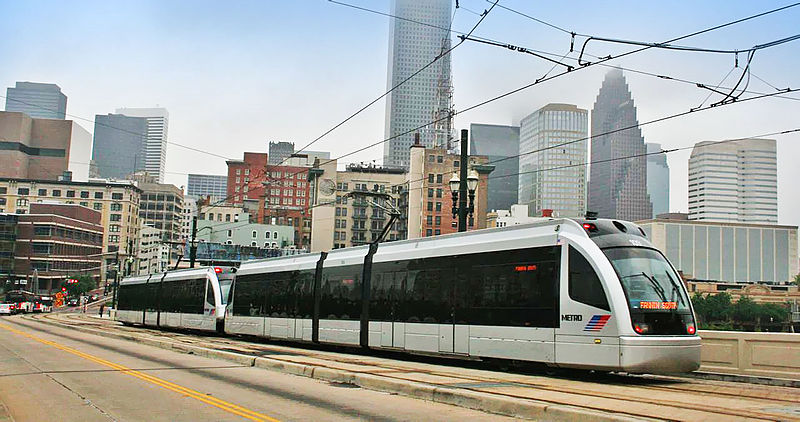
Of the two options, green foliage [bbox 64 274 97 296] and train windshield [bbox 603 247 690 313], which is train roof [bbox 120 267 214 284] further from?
green foliage [bbox 64 274 97 296]

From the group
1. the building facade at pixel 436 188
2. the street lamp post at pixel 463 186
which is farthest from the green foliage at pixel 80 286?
the street lamp post at pixel 463 186

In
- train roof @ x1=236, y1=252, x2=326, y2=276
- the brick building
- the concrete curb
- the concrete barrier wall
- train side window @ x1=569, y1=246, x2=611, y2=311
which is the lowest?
the concrete curb

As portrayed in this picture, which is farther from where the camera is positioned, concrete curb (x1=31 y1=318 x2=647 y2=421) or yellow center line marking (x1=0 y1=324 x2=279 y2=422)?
yellow center line marking (x1=0 y1=324 x2=279 y2=422)

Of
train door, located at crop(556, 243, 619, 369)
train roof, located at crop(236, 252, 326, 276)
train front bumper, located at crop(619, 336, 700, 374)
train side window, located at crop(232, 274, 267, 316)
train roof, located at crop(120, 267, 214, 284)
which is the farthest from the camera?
train roof, located at crop(120, 267, 214, 284)

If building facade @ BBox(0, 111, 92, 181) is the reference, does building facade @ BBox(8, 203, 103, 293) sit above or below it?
below

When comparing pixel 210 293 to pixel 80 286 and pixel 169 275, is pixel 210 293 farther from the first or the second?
pixel 80 286

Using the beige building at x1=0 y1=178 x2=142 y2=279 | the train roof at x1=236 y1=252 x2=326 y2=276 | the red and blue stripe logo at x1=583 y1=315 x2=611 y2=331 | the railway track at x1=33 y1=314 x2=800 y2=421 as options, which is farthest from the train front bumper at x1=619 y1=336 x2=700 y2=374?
the beige building at x1=0 y1=178 x2=142 y2=279

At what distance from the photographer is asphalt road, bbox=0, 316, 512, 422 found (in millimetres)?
10023

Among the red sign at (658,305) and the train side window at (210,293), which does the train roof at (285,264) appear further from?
the red sign at (658,305)

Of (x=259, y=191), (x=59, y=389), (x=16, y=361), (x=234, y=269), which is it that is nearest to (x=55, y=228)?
(x=259, y=191)

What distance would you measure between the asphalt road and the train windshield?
475 cm

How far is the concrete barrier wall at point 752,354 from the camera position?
1494cm

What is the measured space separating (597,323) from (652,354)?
107 cm

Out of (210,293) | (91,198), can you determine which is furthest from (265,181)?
(210,293)
